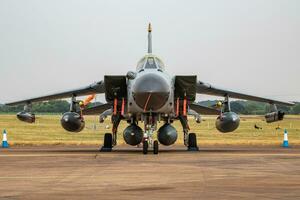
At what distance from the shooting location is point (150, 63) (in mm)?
22109

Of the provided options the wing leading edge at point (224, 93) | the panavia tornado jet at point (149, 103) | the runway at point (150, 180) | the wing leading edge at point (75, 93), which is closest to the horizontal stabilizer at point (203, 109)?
the panavia tornado jet at point (149, 103)

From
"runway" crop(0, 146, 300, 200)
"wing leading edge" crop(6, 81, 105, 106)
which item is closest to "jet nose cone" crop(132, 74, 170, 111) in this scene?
"wing leading edge" crop(6, 81, 105, 106)

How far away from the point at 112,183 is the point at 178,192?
1694mm

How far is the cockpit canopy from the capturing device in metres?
22.0

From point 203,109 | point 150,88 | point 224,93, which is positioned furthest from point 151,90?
point 203,109

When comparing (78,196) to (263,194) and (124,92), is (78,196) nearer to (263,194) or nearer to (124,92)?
(263,194)

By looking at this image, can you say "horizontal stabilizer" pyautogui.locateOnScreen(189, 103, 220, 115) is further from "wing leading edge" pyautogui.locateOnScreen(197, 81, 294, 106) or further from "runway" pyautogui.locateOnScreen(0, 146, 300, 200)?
"runway" pyautogui.locateOnScreen(0, 146, 300, 200)

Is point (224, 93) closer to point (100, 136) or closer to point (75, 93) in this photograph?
point (75, 93)

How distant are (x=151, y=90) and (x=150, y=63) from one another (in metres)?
2.16

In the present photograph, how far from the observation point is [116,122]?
2450 centimetres

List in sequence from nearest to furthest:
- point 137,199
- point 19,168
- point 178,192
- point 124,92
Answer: point 137,199 < point 178,192 < point 19,168 < point 124,92

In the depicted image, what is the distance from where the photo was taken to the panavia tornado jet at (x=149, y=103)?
20.6m

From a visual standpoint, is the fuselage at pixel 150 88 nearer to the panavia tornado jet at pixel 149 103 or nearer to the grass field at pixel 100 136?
the panavia tornado jet at pixel 149 103

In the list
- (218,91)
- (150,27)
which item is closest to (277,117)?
(218,91)
